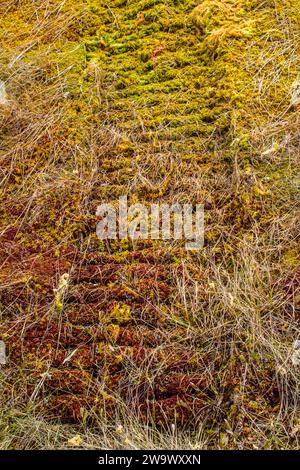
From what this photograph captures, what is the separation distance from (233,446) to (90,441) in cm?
61

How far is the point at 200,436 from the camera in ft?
6.46

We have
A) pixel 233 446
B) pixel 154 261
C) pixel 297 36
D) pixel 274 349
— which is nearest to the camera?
pixel 233 446

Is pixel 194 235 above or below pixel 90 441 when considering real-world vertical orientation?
above

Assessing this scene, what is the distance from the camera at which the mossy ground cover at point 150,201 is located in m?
2.07

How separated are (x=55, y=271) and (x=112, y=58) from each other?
64.6 inches

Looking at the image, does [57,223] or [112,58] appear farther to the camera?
[112,58]

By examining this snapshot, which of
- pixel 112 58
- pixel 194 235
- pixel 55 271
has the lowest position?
pixel 55 271

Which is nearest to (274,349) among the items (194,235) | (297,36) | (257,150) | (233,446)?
(233,446)

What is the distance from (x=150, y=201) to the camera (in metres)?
2.57

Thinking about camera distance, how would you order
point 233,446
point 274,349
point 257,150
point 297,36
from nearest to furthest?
point 233,446, point 274,349, point 257,150, point 297,36

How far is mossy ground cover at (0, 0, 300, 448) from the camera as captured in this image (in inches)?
81.4

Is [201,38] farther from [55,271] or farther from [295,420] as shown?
[295,420]

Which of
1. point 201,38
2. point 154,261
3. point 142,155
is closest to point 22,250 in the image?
point 154,261

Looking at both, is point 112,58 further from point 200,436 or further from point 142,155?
point 200,436
